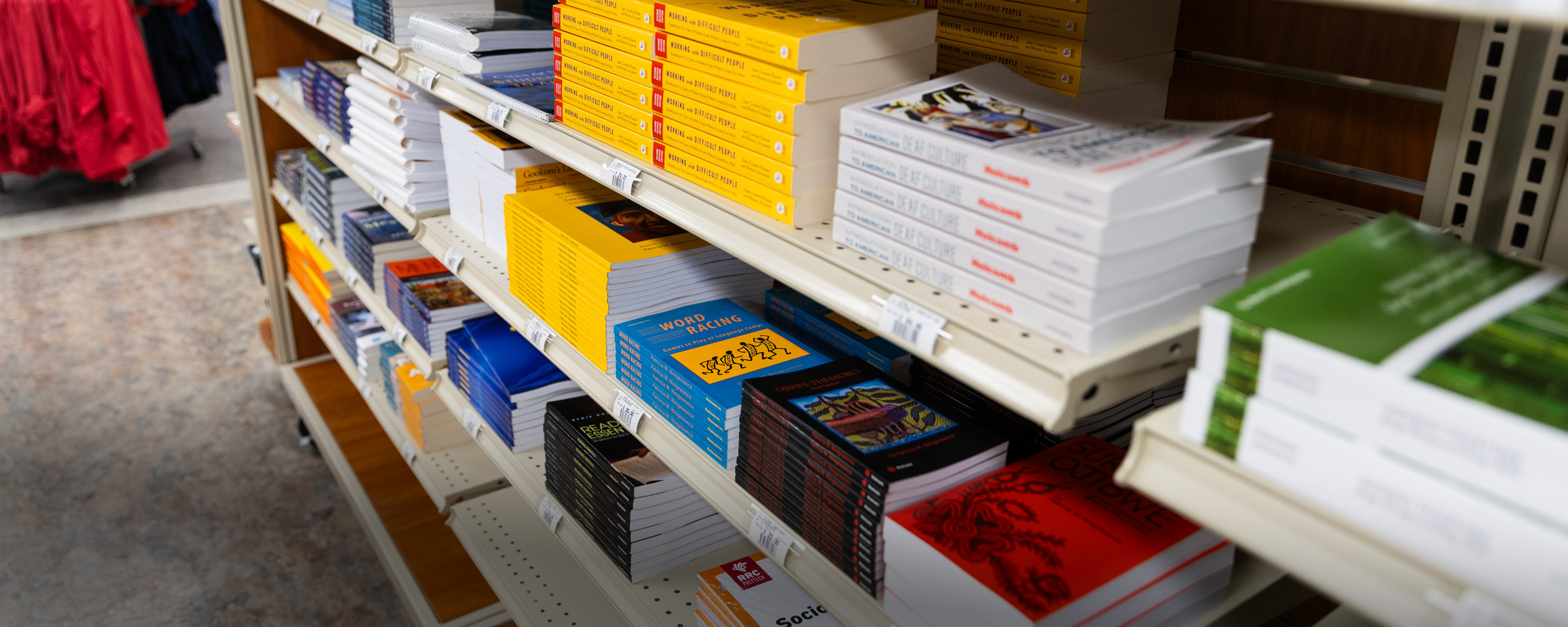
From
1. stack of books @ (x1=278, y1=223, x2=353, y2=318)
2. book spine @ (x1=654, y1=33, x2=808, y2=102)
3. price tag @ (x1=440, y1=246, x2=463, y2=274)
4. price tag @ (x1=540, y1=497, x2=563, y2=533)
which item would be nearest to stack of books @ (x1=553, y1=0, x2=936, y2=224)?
book spine @ (x1=654, y1=33, x2=808, y2=102)

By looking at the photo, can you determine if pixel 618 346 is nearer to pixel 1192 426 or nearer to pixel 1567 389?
pixel 1192 426

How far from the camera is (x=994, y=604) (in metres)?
1.05

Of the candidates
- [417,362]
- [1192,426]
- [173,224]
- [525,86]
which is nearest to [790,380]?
[1192,426]

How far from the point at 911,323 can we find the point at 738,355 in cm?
58

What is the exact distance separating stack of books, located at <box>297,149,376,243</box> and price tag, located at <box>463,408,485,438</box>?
2.95 feet

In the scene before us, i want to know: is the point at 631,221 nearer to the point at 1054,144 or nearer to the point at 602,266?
the point at 602,266

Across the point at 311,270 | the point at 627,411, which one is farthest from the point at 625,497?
the point at 311,270

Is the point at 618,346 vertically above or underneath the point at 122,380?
above

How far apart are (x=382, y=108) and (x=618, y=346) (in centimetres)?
120

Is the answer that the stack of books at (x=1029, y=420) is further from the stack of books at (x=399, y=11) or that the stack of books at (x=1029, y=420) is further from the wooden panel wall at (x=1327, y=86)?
the stack of books at (x=399, y=11)

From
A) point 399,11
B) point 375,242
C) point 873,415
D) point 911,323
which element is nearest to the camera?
point 911,323

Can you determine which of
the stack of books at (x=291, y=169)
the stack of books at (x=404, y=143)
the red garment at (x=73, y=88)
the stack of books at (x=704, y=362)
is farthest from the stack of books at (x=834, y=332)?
the red garment at (x=73, y=88)

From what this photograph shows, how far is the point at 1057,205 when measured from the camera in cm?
Answer: 90

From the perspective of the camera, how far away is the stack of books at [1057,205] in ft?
2.91
